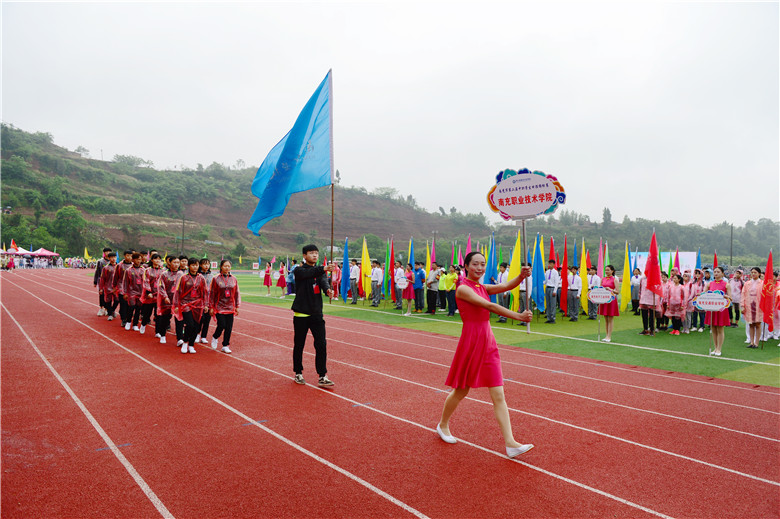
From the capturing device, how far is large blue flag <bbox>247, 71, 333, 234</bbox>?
7.59 metres

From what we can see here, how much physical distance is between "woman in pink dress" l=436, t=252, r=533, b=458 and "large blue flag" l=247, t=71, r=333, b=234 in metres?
3.97

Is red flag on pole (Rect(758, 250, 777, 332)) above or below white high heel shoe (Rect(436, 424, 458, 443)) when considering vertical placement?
above

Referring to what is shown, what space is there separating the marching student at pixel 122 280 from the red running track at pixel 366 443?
3784 millimetres

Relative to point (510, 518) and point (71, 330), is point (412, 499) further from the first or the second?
point (71, 330)

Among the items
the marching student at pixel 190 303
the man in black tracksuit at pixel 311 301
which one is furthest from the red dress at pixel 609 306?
the marching student at pixel 190 303

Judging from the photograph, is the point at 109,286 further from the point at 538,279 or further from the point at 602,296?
the point at 602,296

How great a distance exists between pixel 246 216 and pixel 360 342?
346 ft

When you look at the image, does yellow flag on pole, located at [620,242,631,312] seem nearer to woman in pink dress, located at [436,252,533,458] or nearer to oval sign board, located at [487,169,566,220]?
oval sign board, located at [487,169,566,220]

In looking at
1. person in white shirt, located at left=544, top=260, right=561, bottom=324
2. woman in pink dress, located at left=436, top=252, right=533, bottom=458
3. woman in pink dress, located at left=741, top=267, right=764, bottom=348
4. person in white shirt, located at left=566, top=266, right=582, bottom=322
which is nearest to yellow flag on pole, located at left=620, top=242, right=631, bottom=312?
person in white shirt, located at left=566, top=266, right=582, bottom=322

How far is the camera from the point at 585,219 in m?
111

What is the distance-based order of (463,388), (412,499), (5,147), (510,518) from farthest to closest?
(5,147) < (463,388) < (412,499) < (510,518)

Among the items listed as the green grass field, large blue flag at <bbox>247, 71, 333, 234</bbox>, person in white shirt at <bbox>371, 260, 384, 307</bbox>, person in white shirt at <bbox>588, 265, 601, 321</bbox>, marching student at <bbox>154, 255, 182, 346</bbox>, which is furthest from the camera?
person in white shirt at <bbox>371, 260, 384, 307</bbox>

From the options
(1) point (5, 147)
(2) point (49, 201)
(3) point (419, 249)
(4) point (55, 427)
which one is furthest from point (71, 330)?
(1) point (5, 147)

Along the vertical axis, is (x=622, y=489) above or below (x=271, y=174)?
below
